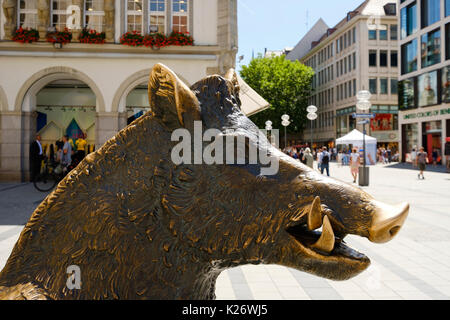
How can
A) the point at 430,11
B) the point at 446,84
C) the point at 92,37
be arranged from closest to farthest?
the point at 92,37
the point at 446,84
the point at 430,11

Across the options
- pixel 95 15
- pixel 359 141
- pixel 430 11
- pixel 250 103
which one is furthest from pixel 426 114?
pixel 250 103

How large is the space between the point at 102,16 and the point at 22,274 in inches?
640

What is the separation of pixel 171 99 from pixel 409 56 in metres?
36.4

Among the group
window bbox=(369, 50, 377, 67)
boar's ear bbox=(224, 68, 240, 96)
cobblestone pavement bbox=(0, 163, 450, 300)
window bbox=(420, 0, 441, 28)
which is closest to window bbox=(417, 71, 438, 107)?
window bbox=(420, 0, 441, 28)

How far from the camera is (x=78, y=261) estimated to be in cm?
92

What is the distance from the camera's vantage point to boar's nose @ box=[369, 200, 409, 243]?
0.77m

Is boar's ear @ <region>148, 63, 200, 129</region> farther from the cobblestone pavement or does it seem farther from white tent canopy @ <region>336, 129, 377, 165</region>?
white tent canopy @ <region>336, 129, 377, 165</region>

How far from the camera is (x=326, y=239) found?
2.56 feet

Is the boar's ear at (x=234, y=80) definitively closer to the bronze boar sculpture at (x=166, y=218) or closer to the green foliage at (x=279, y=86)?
the bronze boar sculpture at (x=166, y=218)

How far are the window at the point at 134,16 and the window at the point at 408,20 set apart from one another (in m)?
25.0

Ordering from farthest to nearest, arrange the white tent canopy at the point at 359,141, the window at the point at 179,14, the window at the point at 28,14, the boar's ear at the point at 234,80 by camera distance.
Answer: the white tent canopy at the point at 359,141, the window at the point at 179,14, the window at the point at 28,14, the boar's ear at the point at 234,80

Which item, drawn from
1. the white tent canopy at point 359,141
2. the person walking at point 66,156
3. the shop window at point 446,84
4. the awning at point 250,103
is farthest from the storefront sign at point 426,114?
the awning at point 250,103

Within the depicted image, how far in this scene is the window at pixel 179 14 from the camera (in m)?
15.6

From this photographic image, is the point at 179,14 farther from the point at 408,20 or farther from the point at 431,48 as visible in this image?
the point at 408,20
